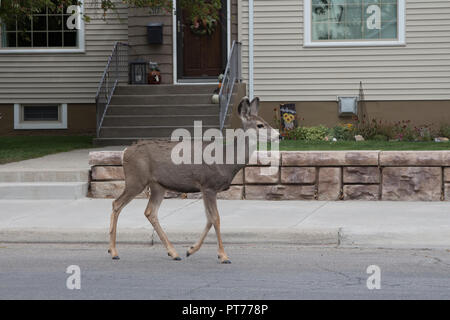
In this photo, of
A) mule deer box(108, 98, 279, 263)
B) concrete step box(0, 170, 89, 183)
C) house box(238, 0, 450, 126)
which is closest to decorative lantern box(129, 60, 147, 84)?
house box(238, 0, 450, 126)

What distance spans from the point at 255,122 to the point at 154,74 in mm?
11241

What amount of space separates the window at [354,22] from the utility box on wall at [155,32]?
3.52 meters

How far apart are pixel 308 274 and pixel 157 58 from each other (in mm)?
12367

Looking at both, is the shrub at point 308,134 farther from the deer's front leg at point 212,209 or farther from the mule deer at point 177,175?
the deer's front leg at point 212,209

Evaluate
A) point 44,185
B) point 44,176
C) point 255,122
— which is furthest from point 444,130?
point 255,122

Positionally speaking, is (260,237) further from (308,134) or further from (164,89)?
(164,89)

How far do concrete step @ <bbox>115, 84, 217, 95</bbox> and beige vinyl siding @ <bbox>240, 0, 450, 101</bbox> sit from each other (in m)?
1.42

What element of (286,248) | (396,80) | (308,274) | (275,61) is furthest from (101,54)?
(308,274)

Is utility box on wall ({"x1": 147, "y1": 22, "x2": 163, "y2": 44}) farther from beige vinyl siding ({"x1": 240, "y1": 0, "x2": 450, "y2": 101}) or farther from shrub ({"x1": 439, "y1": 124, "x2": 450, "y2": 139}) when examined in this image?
shrub ({"x1": 439, "y1": 124, "x2": 450, "y2": 139})

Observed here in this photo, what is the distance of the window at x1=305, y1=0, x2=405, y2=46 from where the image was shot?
59.4 feet

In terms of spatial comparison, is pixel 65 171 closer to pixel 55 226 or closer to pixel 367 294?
pixel 55 226

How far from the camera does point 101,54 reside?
19578 mm

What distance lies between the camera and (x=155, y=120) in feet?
54.4

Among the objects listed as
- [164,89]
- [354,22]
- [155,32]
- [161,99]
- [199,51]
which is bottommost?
[161,99]
